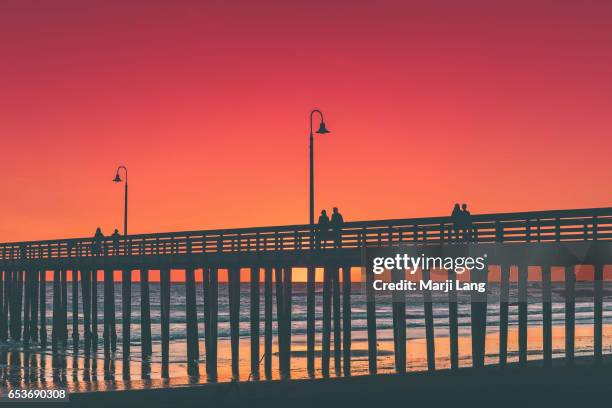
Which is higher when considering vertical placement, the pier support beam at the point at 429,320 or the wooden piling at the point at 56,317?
the pier support beam at the point at 429,320

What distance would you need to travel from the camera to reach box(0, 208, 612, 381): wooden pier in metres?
29.1

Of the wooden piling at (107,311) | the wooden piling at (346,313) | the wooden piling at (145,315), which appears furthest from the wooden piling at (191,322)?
the wooden piling at (346,313)

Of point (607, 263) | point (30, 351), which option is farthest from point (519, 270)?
point (30, 351)

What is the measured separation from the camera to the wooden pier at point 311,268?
29094 mm

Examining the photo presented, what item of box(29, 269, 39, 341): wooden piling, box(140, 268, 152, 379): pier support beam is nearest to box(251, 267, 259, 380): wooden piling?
box(140, 268, 152, 379): pier support beam

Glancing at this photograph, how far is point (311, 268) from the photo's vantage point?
36469mm

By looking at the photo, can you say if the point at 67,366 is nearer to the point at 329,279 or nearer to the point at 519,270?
the point at 329,279

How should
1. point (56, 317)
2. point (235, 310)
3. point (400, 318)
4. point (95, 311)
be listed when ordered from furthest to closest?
point (56, 317)
point (95, 311)
point (235, 310)
point (400, 318)

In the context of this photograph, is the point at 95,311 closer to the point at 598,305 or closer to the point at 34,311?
the point at 34,311

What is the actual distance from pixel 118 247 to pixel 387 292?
16.1m

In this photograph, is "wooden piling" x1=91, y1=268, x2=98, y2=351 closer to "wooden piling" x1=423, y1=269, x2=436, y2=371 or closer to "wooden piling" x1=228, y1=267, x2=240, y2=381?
"wooden piling" x1=228, y1=267, x2=240, y2=381

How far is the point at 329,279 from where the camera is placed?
37.2m

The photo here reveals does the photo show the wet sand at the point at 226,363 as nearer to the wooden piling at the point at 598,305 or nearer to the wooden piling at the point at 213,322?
the wooden piling at the point at 213,322

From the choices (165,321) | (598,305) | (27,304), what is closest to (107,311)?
(165,321)
